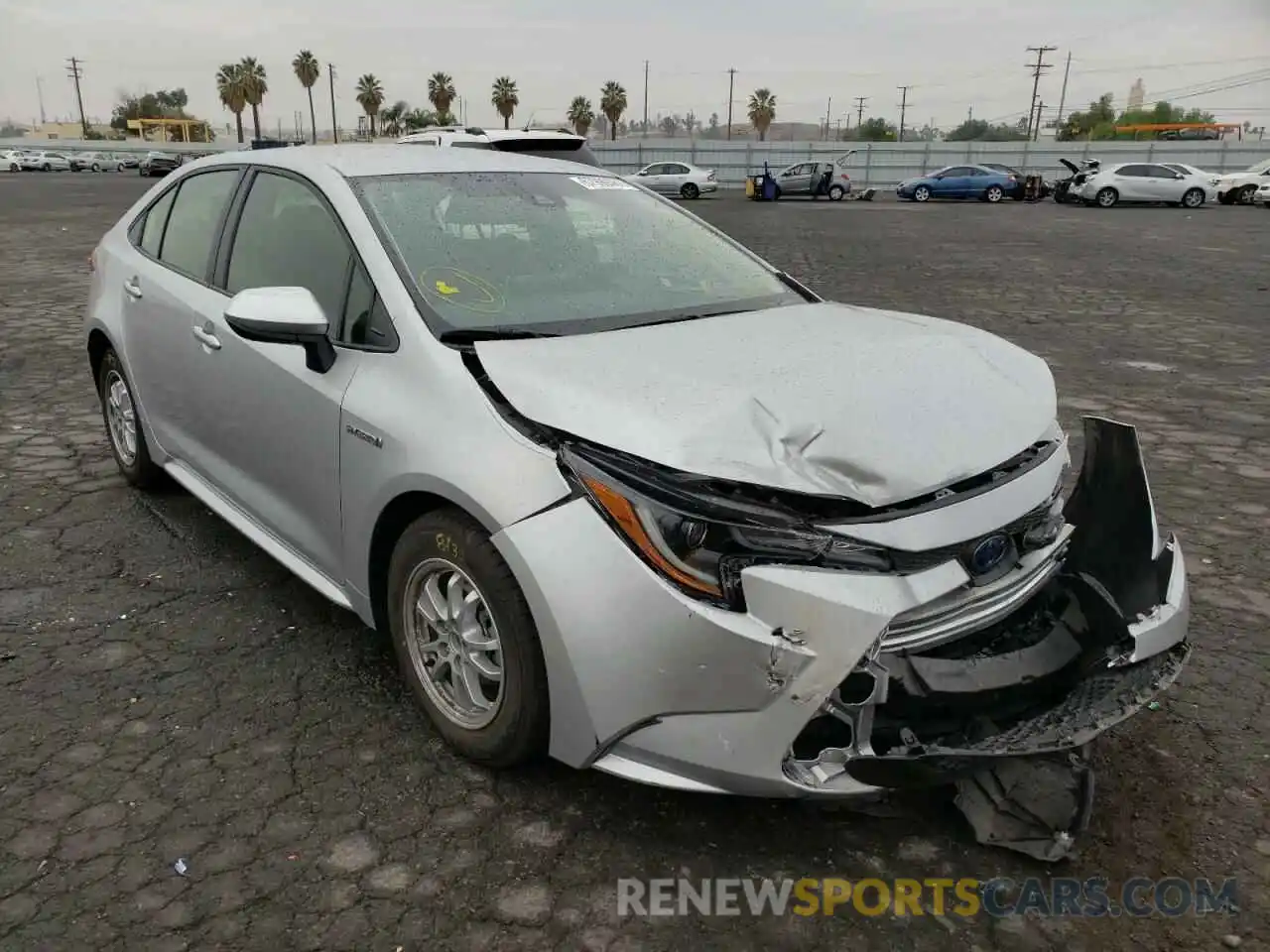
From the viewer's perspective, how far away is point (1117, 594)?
2682 millimetres

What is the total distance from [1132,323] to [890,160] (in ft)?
143

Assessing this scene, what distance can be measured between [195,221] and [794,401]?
289 cm

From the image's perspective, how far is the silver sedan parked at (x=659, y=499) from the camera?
2.13m

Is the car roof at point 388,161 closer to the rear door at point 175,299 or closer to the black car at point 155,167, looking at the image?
the rear door at point 175,299

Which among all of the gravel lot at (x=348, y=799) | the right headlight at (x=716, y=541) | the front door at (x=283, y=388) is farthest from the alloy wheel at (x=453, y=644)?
the right headlight at (x=716, y=541)

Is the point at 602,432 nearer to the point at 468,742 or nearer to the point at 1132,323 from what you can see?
the point at 468,742

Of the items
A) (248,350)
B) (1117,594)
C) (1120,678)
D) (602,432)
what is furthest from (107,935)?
(1117,594)

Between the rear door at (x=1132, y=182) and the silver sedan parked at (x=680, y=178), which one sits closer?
the rear door at (x=1132, y=182)

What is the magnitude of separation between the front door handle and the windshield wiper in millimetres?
1226

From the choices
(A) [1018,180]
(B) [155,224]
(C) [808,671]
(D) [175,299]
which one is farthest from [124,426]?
(A) [1018,180]

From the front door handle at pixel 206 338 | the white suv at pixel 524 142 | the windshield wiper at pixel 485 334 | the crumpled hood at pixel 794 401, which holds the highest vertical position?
the white suv at pixel 524 142

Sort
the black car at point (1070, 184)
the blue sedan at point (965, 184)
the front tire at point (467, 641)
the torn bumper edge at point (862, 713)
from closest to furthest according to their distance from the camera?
the torn bumper edge at point (862, 713) < the front tire at point (467, 641) < the black car at point (1070, 184) < the blue sedan at point (965, 184)

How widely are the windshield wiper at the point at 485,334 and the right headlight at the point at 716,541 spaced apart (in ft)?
2.70

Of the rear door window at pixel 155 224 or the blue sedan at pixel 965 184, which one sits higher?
the rear door window at pixel 155 224
